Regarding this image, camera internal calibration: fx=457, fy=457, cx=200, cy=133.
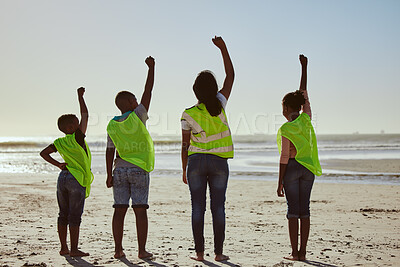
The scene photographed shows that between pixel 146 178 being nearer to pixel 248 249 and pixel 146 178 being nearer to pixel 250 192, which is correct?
pixel 248 249

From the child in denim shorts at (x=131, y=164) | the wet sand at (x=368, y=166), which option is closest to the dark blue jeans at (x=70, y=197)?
the child in denim shorts at (x=131, y=164)

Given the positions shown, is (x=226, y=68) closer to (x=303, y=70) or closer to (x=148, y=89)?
(x=148, y=89)

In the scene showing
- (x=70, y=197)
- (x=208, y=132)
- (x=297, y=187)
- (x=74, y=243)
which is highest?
(x=208, y=132)

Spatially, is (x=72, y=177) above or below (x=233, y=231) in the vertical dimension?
above

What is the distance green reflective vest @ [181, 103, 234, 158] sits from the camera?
462cm

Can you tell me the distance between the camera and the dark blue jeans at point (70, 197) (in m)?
4.93

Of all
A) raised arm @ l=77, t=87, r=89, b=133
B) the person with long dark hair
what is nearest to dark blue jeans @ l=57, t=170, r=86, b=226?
raised arm @ l=77, t=87, r=89, b=133

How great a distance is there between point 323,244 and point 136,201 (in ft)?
7.80

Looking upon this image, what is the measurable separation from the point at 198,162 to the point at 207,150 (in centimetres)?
15

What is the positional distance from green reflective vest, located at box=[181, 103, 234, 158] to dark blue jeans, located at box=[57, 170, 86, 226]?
133cm

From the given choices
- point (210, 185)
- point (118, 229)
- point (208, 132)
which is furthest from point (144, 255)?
point (208, 132)

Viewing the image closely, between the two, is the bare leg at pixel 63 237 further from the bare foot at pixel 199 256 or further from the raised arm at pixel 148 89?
the raised arm at pixel 148 89

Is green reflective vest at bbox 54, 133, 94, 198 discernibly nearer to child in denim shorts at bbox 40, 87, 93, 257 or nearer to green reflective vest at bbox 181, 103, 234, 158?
child in denim shorts at bbox 40, 87, 93, 257

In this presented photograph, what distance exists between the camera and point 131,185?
4.77 meters
